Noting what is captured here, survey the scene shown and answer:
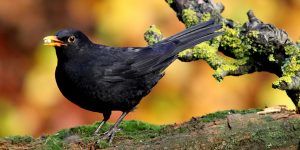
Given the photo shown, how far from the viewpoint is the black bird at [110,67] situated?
212 inches

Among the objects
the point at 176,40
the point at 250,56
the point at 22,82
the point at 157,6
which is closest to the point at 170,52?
the point at 176,40

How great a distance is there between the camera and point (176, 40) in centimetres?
580

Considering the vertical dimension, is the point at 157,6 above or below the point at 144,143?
above

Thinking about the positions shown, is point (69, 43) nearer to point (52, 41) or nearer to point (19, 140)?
point (52, 41)

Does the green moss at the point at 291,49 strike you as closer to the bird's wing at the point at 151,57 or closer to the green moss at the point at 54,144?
the bird's wing at the point at 151,57

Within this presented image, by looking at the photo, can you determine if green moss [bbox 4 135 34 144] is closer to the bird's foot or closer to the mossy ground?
the mossy ground

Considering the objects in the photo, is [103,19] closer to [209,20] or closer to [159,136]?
Answer: [209,20]

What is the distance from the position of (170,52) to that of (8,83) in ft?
5.68

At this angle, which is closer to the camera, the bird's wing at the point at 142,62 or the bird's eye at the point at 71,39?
the bird's eye at the point at 71,39

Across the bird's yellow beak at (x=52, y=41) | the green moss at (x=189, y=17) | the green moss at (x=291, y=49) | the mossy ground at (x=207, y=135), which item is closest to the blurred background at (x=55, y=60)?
→ the green moss at (x=189, y=17)

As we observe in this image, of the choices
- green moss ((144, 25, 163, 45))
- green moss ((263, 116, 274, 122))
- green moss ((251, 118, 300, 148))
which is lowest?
green moss ((251, 118, 300, 148))

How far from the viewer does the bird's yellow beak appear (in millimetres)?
5281

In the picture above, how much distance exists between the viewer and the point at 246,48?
5109 mm

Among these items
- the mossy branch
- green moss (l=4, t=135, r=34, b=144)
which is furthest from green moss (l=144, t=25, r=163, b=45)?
green moss (l=4, t=135, r=34, b=144)
